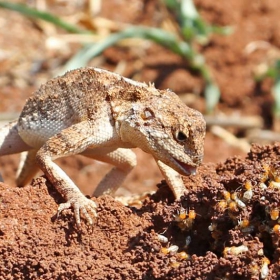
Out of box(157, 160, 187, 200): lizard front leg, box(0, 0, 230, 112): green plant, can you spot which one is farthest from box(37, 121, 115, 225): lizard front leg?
box(0, 0, 230, 112): green plant

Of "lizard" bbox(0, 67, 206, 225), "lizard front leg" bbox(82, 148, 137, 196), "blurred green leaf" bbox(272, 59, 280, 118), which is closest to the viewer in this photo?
"lizard" bbox(0, 67, 206, 225)

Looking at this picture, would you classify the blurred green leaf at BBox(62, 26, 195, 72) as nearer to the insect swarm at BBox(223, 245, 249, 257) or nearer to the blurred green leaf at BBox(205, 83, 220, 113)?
the blurred green leaf at BBox(205, 83, 220, 113)

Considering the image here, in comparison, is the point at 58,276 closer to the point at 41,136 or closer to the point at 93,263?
the point at 93,263

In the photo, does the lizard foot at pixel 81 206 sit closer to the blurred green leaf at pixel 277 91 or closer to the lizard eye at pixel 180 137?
the lizard eye at pixel 180 137

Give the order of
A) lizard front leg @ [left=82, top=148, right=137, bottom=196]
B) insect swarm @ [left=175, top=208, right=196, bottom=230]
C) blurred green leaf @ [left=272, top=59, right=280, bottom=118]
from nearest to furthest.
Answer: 1. insect swarm @ [left=175, top=208, right=196, bottom=230]
2. lizard front leg @ [left=82, top=148, right=137, bottom=196]
3. blurred green leaf @ [left=272, top=59, right=280, bottom=118]

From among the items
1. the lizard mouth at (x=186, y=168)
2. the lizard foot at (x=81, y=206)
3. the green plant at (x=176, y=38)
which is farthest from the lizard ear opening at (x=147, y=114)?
the green plant at (x=176, y=38)

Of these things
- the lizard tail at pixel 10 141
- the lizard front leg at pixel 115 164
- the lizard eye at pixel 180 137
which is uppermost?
the lizard eye at pixel 180 137

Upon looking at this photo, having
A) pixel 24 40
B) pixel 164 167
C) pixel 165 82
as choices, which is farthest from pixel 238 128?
pixel 164 167
